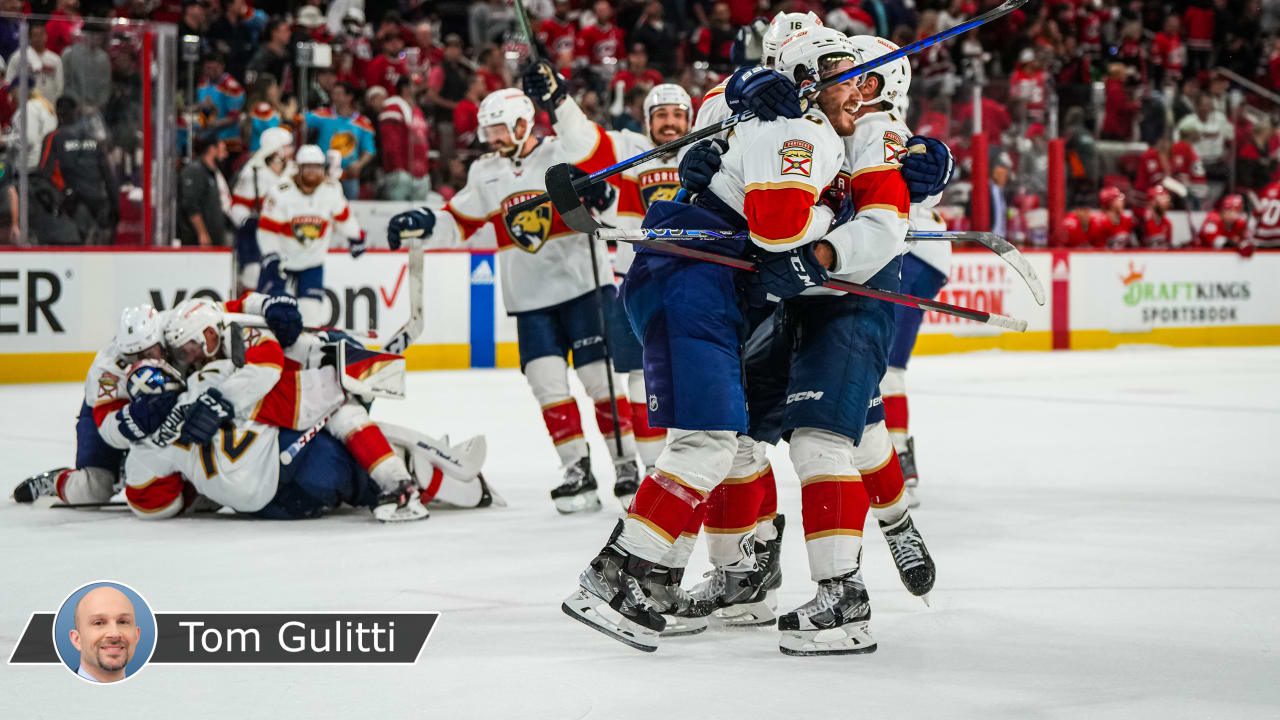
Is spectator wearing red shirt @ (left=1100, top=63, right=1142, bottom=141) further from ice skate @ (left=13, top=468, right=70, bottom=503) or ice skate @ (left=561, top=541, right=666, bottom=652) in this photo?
ice skate @ (left=561, top=541, right=666, bottom=652)

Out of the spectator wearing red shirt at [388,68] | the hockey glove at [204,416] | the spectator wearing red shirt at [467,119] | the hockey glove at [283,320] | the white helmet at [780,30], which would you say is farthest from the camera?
the spectator wearing red shirt at [388,68]

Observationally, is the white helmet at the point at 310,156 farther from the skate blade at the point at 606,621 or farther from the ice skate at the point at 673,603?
the skate blade at the point at 606,621

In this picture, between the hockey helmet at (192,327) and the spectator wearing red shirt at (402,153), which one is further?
the spectator wearing red shirt at (402,153)

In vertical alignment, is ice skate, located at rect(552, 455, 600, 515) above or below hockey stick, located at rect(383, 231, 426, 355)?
below

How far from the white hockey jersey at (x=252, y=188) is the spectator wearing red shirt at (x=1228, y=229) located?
8.09 meters

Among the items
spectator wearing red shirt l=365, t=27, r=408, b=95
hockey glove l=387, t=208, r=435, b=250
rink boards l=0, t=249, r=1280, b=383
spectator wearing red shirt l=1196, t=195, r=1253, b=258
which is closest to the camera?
hockey glove l=387, t=208, r=435, b=250

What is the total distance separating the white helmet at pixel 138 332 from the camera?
4797mm

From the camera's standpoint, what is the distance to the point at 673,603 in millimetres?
3326

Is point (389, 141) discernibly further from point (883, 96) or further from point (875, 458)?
point (875, 458)

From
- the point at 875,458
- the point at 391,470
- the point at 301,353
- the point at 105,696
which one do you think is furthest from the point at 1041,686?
the point at 301,353

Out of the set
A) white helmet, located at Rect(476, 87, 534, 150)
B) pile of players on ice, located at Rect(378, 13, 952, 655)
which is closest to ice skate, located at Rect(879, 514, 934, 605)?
pile of players on ice, located at Rect(378, 13, 952, 655)

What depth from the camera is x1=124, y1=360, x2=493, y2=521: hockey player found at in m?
4.72

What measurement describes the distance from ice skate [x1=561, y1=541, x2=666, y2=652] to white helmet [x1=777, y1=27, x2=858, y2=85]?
109 centimetres

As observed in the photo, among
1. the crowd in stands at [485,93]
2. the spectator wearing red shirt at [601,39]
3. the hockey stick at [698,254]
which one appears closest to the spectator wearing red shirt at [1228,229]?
the crowd in stands at [485,93]
